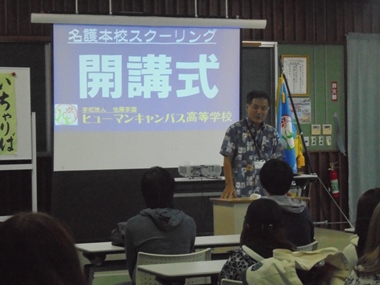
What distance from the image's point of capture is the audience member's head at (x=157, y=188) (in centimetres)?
372

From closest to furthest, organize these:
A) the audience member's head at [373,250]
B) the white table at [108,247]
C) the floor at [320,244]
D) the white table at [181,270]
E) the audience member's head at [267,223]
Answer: the audience member's head at [373,250]
the audience member's head at [267,223]
the white table at [181,270]
the white table at [108,247]
the floor at [320,244]

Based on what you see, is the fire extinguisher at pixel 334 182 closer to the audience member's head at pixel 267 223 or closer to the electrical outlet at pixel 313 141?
the electrical outlet at pixel 313 141

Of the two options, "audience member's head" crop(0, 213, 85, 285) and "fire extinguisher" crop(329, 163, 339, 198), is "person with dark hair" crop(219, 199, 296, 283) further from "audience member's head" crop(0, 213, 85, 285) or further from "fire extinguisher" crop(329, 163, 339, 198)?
"fire extinguisher" crop(329, 163, 339, 198)

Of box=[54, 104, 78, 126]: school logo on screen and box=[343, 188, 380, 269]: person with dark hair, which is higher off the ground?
box=[54, 104, 78, 126]: school logo on screen

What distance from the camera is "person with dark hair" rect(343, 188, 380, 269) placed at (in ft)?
8.96

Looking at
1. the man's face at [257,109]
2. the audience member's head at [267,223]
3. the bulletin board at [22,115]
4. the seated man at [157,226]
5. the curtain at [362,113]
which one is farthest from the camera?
the curtain at [362,113]

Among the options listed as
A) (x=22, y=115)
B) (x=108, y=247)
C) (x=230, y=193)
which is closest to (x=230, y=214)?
(x=230, y=193)

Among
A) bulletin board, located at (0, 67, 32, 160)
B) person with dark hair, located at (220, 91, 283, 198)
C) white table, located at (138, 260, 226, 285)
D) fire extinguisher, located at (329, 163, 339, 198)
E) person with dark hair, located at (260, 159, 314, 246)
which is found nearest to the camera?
white table, located at (138, 260, 226, 285)

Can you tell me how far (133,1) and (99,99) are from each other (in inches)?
53.9

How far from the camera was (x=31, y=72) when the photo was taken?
7.25 m

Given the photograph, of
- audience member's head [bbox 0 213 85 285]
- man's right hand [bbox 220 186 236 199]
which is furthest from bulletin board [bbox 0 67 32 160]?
audience member's head [bbox 0 213 85 285]

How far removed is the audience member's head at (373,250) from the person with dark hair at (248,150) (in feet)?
10.5

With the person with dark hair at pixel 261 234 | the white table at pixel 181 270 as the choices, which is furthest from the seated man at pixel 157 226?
the person with dark hair at pixel 261 234

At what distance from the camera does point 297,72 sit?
8.52m
